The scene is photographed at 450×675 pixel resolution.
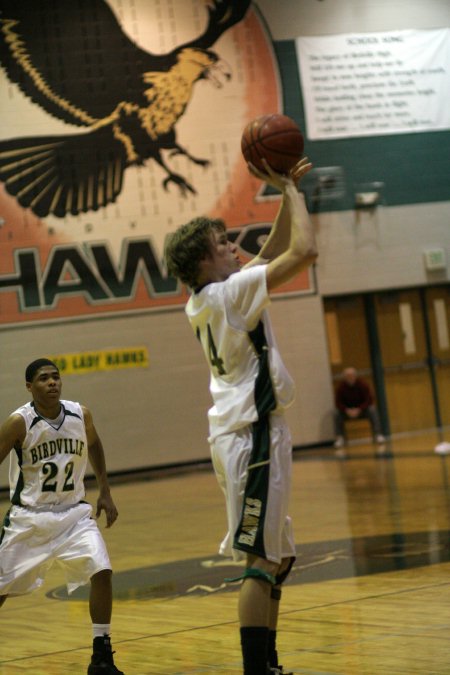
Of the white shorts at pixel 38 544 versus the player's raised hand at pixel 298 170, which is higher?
the player's raised hand at pixel 298 170

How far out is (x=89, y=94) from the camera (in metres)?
17.3

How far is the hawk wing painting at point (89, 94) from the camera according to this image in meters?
17.0

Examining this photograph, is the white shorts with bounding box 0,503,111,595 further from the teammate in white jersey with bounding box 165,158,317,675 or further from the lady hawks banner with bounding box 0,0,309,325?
the lady hawks banner with bounding box 0,0,309,325

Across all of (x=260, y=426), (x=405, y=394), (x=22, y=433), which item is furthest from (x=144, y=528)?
(x=405, y=394)

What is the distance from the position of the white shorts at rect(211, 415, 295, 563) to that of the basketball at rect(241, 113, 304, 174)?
959 mm

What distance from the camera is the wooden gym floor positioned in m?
5.20

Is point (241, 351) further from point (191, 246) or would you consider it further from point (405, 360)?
point (405, 360)

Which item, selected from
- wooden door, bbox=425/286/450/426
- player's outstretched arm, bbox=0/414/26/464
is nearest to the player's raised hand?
player's outstretched arm, bbox=0/414/26/464

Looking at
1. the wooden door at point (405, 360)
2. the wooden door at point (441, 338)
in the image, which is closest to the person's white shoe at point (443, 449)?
the wooden door at point (405, 360)

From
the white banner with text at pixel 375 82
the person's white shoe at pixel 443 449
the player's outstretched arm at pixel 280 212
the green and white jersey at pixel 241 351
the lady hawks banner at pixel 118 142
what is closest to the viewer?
the green and white jersey at pixel 241 351

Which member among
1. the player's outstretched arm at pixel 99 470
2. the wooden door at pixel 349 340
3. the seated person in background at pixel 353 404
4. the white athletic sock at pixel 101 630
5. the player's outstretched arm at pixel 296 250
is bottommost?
the seated person in background at pixel 353 404

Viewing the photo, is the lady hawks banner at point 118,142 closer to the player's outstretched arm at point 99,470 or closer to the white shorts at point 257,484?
the player's outstretched arm at point 99,470

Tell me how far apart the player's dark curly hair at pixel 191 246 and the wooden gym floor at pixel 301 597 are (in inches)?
67.7

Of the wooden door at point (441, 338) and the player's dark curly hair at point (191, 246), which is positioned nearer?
the player's dark curly hair at point (191, 246)
